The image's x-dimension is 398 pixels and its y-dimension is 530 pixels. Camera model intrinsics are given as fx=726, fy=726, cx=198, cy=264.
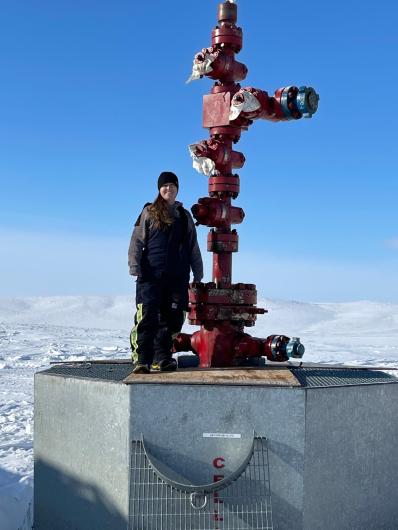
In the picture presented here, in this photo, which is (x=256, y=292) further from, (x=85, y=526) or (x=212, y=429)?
(x=85, y=526)

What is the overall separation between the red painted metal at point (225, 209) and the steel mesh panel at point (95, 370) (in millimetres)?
511

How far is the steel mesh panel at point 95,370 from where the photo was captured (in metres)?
4.76

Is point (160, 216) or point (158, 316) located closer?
point (160, 216)

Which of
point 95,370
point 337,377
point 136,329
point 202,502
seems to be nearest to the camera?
point 202,502

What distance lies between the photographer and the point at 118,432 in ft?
14.1

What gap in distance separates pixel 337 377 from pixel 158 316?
1.30 metres

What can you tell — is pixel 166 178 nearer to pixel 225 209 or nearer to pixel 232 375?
pixel 225 209

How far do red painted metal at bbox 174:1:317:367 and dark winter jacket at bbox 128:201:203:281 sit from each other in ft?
0.87

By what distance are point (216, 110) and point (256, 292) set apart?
4.58ft

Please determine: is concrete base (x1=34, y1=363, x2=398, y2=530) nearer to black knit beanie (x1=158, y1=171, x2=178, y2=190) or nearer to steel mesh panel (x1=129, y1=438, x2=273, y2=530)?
steel mesh panel (x1=129, y1=438, x2=273, y2=530)

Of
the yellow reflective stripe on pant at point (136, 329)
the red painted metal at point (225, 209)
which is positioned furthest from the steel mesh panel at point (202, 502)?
the red painted metal at point (225, 209)

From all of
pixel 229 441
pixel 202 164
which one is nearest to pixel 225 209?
pixel 202 164

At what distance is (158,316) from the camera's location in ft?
16.7

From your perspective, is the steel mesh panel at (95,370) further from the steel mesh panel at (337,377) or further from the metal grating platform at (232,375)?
the steel mesh panel at (337,377)
